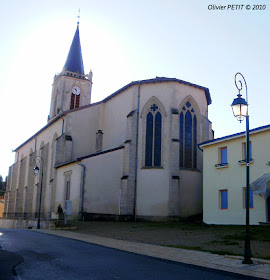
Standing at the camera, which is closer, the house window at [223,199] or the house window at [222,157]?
the house window at [223,199]

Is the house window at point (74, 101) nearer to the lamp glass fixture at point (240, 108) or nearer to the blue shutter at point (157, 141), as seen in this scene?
the blue shutter at point (157, 141)

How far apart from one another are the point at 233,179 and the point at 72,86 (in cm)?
3392

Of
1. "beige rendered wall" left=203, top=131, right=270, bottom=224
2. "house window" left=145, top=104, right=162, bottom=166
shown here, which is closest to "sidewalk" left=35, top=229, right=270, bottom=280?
"beige rendered wall" left=203, top=131, right=270, bottom=224

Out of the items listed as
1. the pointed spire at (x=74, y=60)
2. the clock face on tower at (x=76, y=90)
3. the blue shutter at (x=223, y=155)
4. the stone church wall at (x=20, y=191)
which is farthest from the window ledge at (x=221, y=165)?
the stone church wall at (x=20, y=191)

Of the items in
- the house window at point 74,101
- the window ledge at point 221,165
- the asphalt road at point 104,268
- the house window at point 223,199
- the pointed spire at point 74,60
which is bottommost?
the asphalt road at point 104,268

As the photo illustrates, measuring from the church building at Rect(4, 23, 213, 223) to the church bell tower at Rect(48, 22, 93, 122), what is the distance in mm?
13522

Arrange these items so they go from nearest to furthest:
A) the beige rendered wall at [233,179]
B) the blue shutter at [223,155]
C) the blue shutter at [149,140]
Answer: the beige rendered wall at [233,179]
the blue shutter at [223,155]
the blue shutter at [149,140]

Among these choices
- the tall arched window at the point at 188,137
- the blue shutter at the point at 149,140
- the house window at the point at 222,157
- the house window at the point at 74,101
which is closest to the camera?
the house window at the point at 222,157

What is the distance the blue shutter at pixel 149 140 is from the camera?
29.3m

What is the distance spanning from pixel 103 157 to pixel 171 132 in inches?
243

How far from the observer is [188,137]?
30406mm

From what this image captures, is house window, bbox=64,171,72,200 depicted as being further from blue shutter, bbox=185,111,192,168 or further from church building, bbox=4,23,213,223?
blue shutter, bbox=185,111,192,168

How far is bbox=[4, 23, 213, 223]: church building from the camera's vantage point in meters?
27.9

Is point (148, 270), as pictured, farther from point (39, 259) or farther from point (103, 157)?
point (103, 157)
